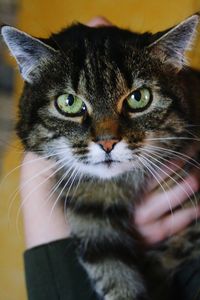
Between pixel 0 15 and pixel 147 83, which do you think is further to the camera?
pixel 0 15

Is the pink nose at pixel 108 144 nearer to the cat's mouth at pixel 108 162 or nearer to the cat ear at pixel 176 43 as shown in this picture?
the cat's mouth at pixel 108 162

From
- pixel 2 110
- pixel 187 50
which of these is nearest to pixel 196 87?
pixel 187 50

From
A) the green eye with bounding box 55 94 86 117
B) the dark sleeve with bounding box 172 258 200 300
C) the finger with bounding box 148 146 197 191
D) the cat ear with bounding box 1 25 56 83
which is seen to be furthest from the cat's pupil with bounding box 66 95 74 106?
the dark sleeve with bounding box 172 258 200 300

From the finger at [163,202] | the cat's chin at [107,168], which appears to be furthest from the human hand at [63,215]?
the cat's chin at [107,168]

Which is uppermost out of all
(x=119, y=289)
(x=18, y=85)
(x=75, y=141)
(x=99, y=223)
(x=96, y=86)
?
(x=18, y=85)

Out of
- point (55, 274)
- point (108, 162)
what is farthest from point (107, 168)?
point (55, 274)

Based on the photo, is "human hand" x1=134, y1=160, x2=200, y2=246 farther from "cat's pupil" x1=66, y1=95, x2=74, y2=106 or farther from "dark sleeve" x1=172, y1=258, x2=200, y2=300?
"cat's pupil" x1=66, y1=95, x2=74, y2=106

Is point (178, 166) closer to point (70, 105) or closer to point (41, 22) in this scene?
point (70, 105)

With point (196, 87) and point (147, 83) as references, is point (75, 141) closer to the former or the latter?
point (147, 83)
